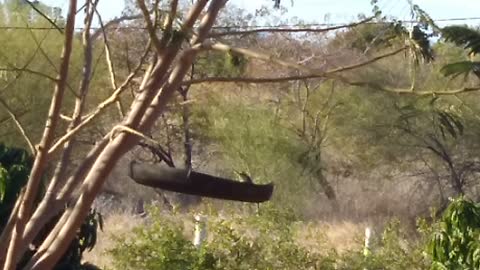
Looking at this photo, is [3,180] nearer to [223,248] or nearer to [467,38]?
[223,248]

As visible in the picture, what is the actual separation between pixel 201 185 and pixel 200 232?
18.6ft

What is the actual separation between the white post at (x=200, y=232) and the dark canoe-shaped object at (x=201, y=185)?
5.51m

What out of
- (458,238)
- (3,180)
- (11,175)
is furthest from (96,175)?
(458,238)

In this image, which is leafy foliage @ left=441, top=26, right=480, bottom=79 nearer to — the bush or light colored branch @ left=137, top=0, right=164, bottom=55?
the bush

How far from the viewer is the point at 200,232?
8500mm

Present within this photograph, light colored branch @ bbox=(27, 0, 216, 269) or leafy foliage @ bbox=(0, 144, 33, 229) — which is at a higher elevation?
light colored branch @ bbox=(27, 0, 216, 269)

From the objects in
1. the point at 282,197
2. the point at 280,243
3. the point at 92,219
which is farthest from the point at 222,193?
the point at 282,197

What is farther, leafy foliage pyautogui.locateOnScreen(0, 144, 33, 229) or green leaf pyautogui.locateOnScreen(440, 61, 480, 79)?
green leaf pyautogui.locateOnScreen(440, 61, 480, 79)

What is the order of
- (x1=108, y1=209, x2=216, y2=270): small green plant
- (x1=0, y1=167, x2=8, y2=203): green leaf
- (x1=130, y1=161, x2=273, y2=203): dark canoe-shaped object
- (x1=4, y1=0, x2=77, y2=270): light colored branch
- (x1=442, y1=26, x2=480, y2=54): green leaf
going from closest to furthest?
(x1=4, y1=0, x2=77, y2=270): light colored branch, (x1=130, y1=161, x2=273, y2=203): dark canoe-shaped object, (x1=0, y1=167, x2=8, y2=203): green leaf, (x1=108, y1=209, x2=216, y2=270): small green plant, (x1=442, y1=26, x2=480, y2=54): green leaf

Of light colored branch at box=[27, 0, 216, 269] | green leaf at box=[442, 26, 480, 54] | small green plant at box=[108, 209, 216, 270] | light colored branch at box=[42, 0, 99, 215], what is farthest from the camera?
green leaf at box=[442, 26, 480, 54]

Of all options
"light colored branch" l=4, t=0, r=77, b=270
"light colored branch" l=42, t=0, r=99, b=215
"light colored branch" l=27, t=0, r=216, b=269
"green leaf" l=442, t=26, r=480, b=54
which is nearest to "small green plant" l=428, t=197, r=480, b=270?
"green leaf" l=442, t=26, r=480, b=54

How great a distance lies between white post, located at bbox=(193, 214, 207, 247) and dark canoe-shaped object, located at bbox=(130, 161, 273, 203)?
551 centimetres

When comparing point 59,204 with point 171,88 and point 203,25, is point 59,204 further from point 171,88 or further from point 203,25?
point 203,25

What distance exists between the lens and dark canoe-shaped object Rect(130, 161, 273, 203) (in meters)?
2.85
